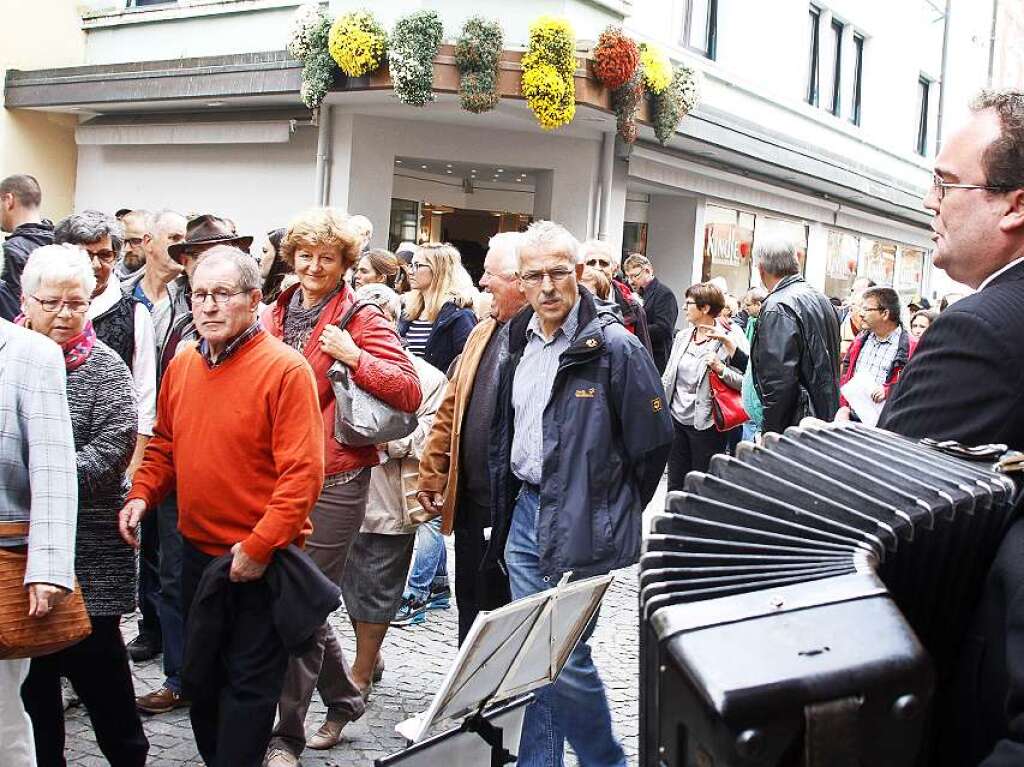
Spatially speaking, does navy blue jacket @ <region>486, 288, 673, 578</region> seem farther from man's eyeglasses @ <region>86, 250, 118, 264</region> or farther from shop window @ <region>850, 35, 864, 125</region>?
shop window @ <region>850, 35, 864, 125</region>

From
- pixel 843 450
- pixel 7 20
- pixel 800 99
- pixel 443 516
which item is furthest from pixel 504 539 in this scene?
pixel 800 99

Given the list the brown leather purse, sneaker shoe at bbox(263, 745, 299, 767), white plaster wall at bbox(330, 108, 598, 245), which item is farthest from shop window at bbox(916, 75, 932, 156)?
the brown leather purse

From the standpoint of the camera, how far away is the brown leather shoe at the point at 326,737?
492 cm

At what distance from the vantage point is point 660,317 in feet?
41.2

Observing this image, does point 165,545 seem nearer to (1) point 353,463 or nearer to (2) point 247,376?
(1) point 353,463

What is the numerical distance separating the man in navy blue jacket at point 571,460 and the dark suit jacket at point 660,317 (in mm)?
7863

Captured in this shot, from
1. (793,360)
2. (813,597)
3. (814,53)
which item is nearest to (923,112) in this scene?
(814,53)

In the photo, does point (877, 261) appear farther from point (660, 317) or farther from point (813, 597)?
point (813, 597)

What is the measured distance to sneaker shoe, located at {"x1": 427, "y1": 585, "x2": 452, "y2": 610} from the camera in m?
6.98

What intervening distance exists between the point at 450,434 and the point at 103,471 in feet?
4.70

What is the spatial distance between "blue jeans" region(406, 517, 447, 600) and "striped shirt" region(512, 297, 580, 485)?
243 cm

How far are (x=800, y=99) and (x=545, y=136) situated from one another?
719 centimetres

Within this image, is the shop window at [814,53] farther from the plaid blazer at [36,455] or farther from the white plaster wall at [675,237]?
the plaid blazer at [36,455]

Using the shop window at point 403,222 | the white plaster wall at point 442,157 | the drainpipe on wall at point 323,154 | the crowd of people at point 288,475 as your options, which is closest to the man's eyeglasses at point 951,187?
the crowd of people at point 288,475
